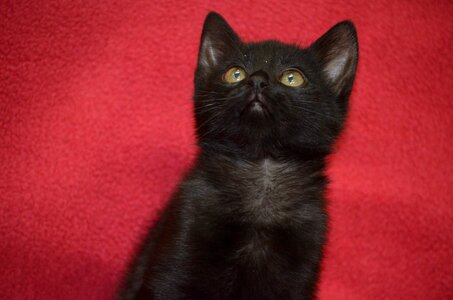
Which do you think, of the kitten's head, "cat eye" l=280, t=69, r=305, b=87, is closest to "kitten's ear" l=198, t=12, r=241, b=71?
the kitten's head

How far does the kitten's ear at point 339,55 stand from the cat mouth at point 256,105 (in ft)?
0.68

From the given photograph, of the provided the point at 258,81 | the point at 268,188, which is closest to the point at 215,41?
the point at 258,81

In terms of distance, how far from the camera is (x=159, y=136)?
128 centimetres

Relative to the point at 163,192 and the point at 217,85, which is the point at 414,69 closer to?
the point at 217,85

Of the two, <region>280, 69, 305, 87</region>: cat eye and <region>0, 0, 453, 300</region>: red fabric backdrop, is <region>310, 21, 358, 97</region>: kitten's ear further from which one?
<region>0, 0, 453, 300</region>: red fabric backdrop

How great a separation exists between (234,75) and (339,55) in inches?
9.2

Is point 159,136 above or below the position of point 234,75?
below

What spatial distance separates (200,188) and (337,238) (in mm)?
485

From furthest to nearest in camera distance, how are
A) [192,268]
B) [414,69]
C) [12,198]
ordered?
[414,69] < [12,198] < [192,268]

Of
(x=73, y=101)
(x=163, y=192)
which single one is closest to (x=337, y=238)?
(x=163, y=192)

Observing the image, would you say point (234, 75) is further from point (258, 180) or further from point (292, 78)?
point (258, 180)

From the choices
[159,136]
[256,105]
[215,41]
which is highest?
[215,41]

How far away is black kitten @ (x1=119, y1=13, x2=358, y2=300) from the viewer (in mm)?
874

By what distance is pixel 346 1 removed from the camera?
1.33 metres
